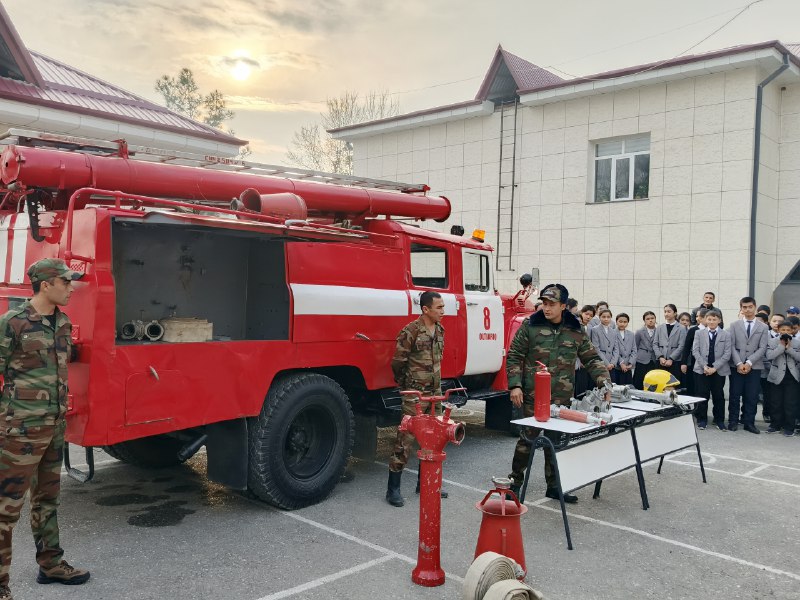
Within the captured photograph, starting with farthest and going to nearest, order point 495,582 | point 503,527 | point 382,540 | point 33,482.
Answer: point 382,540
point 503,527
point 33,482
point 495,582

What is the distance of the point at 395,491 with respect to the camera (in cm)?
580

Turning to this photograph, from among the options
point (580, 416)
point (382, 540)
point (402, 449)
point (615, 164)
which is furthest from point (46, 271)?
point (615, 164)

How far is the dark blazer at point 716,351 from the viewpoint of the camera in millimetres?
9750

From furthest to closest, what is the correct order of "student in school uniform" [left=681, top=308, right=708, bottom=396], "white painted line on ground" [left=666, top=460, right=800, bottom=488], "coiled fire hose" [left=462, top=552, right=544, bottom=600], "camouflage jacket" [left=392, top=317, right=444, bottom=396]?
"student in school uniform" [left=681, top=308, right=708, bottom=396]
"white painted line on ground" [left=666, top=460, right=800, bottom=488]
"camouflage jacket" [left=392, top=317, right=444, bottom=396]
"coiled fire hose" [left=462, top=552, right=544, bottom=600]

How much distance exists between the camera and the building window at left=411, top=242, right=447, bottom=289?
7172 mm

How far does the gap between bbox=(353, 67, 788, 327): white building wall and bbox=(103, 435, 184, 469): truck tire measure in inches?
431

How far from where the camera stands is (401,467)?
→ 576 centimetres

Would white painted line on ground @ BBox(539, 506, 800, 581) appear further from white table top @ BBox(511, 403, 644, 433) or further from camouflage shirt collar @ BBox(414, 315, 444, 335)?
camouflage shirt collar @ BBox(414, 315, 444, 335)

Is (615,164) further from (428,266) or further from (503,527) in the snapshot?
(503,527)

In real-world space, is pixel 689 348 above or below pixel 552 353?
below

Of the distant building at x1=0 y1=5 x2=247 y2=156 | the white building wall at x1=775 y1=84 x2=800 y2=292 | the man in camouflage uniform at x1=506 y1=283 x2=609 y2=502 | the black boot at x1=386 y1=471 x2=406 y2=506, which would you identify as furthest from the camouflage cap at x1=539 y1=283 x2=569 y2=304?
the white building wall at x1=775 y1=84 x2=800 y2=292

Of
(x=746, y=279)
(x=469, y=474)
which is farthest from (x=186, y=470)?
(x=746, y=279)

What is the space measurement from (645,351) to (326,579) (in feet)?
26.8

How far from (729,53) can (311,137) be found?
24.6 metres
